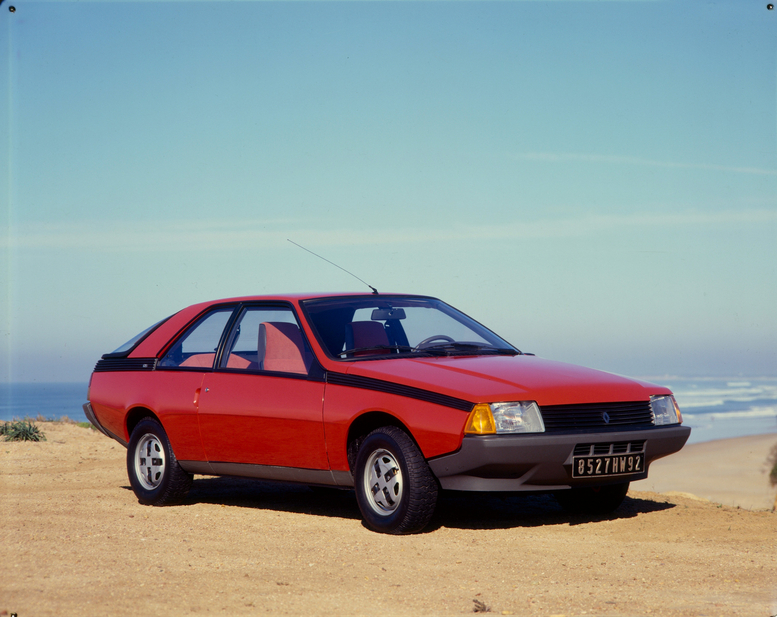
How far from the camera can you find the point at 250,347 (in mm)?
7859

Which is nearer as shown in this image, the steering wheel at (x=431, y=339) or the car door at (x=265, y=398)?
the car door at (x=265, y=398)

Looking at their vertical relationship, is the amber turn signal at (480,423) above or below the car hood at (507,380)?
below

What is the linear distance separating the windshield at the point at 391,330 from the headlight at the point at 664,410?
1255 mm

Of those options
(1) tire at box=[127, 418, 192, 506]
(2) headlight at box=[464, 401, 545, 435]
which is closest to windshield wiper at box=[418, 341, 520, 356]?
(2) headlight at box=[464, 401, 545, 435]

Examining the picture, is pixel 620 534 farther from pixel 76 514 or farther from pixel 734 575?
pixel 76 514

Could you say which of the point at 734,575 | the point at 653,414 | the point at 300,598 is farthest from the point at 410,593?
the point at 653,414

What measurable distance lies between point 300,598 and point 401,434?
1.88 metres

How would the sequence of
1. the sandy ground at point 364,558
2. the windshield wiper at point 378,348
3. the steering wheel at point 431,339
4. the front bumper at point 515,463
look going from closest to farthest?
the sandy ground at point 364,558
the front bumper at point 515,463
the windshield wiper at point 378,348
the steering wheel at point 431,339

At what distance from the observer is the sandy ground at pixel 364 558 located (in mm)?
4637

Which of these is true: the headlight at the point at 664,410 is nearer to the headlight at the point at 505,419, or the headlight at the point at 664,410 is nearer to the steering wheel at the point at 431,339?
the headlight at the point at 505,419

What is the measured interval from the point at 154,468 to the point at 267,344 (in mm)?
1708

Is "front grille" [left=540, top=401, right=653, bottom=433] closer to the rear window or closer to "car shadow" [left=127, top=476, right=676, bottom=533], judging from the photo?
"car shadow" [left=127, top=476, right=676, bottom=533]

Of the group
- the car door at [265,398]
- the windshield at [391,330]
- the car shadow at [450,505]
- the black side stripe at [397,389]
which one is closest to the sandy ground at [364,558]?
the car shadow at [450,505]

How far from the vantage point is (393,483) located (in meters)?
6.50
